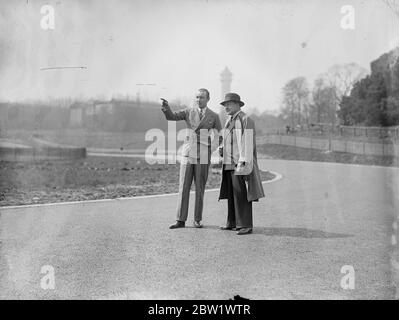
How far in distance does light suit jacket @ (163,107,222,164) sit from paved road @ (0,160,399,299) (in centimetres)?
100

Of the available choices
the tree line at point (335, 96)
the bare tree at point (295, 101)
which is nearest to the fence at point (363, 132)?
the tree line at point (335, 96)

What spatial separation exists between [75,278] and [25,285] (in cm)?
40

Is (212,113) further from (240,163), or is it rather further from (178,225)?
(178,225)

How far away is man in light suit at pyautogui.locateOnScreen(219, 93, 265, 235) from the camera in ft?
19.7

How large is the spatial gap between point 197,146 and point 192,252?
1.74 metres

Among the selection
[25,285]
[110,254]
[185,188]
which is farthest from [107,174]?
[25,285]

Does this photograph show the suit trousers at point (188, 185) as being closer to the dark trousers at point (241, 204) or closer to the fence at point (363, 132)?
the dark trousers at point (241, 204)

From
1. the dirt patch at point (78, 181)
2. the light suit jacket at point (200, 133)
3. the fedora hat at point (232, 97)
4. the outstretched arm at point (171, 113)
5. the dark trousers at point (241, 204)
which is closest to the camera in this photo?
the outstretched arm at point (171, 113)

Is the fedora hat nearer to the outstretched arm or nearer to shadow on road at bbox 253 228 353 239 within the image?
the outstretched arm

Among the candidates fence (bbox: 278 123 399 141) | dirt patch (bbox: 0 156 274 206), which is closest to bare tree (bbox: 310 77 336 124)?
dirt patch (bbox: 0 156 274 206)

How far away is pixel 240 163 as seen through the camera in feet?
19.7

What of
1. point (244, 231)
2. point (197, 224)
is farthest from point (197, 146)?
point (244, 231)

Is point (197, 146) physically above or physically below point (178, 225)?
above

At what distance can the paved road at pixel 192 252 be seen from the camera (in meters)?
3.90
